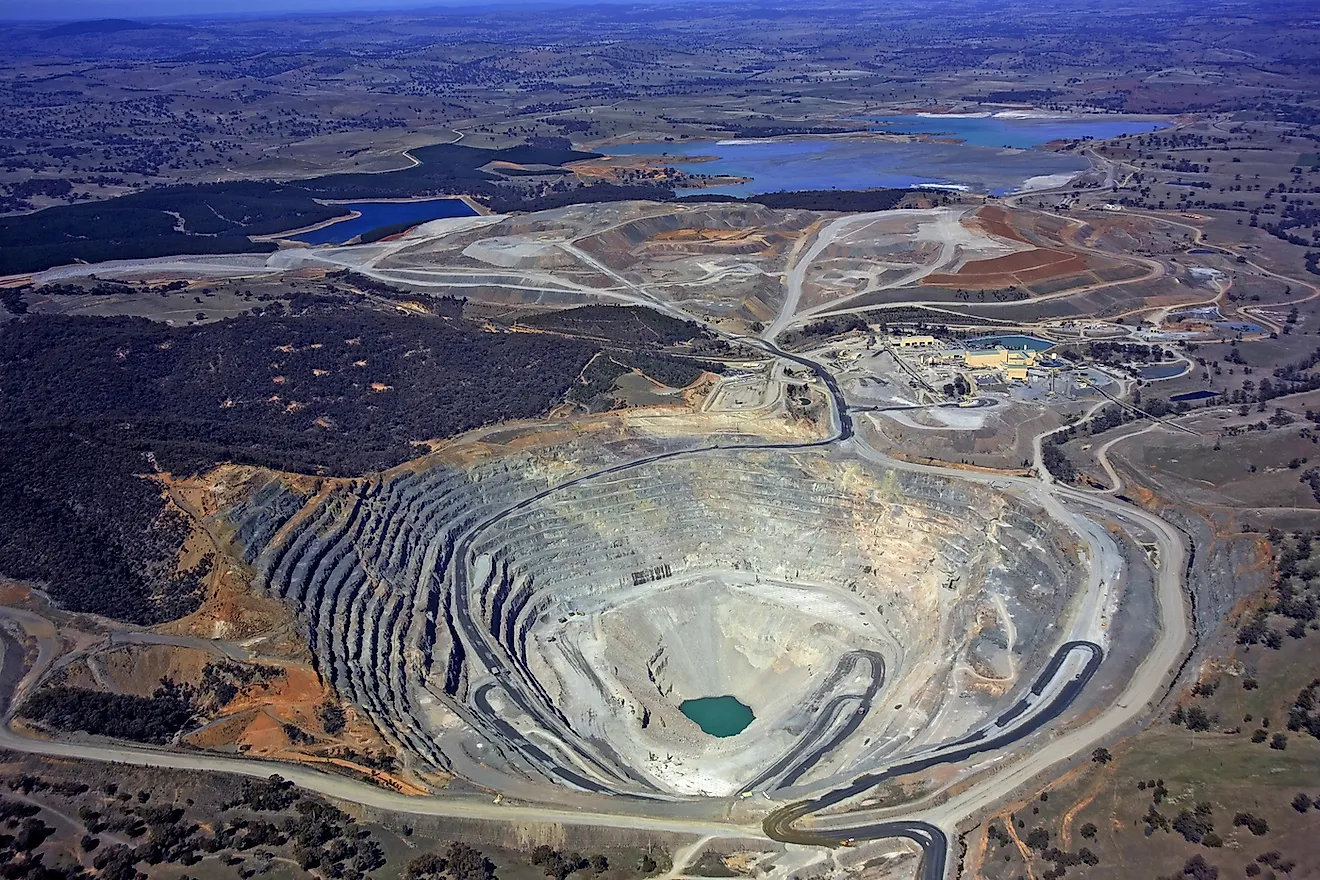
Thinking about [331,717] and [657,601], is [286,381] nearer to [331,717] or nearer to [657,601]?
[657,601]

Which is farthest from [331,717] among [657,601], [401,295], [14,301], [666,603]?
[14,301]

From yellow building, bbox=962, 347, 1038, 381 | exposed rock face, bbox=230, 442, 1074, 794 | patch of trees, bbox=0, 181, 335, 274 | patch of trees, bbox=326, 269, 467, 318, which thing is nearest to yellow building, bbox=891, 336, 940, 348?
yellow building, bbox=962, 347, 1038, 381

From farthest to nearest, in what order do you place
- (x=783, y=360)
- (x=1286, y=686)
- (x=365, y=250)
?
(x=365, y=250) → (x=783, y=360) → (x=1286, y=686)

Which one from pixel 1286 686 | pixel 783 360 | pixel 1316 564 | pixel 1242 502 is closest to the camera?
pixel 1286 686

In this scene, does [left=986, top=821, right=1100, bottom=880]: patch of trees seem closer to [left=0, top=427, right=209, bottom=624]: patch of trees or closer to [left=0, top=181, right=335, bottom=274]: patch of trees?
[left=0, top=427, right=209, bottom=624]: patch of trees

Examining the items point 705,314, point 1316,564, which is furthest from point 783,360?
point 1316,564

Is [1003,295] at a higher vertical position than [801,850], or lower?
higher

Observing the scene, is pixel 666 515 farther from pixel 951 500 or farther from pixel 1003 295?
pixel 1003 295

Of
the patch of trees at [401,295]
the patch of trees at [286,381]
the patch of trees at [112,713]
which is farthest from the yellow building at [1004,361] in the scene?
the patch of trees at [112,713]
